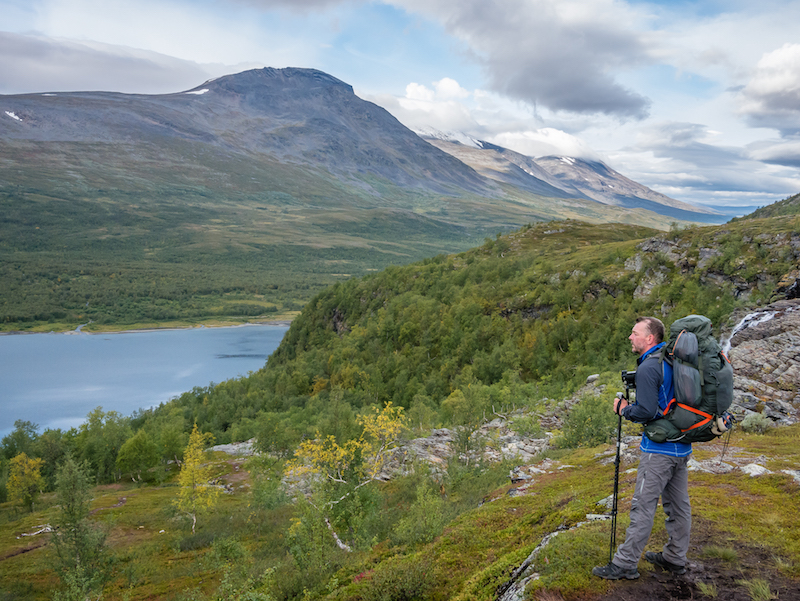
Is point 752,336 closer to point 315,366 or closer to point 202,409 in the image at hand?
point 315,366

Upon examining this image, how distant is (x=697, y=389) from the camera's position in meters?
5.83

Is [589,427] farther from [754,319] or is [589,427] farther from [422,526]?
[754,319]

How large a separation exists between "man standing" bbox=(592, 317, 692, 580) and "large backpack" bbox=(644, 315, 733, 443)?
163mm

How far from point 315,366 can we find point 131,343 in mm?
111687

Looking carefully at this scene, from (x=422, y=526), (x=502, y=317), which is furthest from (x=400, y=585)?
(x=502, y=317)

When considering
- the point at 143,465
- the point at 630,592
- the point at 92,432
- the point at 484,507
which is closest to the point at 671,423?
the point at 630,592

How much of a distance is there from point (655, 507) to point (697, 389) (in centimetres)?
167

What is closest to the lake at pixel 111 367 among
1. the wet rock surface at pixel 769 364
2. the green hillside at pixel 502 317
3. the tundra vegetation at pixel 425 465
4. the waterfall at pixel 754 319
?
the tundra vegetation at pixel 425 465

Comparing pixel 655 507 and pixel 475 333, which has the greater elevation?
pixel 655 507

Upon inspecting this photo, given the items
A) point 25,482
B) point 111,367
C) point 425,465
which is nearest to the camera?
point 425,465

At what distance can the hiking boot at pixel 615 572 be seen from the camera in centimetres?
623

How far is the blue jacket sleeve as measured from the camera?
606 centimetres

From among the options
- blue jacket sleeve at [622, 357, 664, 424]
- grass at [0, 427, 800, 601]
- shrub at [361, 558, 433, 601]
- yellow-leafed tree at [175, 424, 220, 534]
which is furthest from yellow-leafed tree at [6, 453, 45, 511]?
blue jacket sleeve at [622, 357, 664, 424]

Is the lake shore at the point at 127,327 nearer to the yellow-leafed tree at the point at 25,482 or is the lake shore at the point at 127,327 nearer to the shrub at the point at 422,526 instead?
the yellow-leafed tree at the point at 25,482
